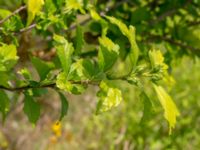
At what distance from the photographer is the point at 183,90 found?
573cm

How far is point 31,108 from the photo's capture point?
1438mm

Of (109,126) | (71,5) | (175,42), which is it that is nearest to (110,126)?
(109,126)

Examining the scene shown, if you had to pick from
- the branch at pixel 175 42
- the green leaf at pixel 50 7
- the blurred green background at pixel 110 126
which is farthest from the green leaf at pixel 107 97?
the blurred green background at pixel 110 126

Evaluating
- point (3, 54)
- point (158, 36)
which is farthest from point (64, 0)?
point (158, 36)

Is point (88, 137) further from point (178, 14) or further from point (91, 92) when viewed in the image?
point (178, 14)

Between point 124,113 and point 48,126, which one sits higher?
point 48,126

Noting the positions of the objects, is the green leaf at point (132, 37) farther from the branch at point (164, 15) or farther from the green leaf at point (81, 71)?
the branch at point (164, 15)

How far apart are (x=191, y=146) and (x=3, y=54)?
4.07m

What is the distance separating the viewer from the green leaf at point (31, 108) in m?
1.43

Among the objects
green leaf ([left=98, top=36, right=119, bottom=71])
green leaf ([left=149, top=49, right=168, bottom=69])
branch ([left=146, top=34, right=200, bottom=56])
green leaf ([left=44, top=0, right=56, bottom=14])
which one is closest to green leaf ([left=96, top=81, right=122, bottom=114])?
green leaf ([left=98, top=36, right=119, bottom=71])

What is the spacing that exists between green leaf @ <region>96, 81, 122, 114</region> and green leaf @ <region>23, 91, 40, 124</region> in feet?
0.75

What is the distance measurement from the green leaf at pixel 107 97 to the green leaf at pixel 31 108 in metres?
0.23

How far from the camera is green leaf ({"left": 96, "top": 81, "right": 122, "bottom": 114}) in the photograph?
128cm

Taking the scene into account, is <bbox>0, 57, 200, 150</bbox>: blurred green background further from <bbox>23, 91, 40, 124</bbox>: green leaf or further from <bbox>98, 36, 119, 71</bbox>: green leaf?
<bbox>98, 36, 119, 71</bbox>: green leaf
